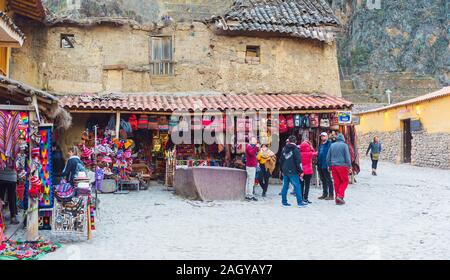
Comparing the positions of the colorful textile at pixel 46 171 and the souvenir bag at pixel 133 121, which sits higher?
the souvenir bag at pixel 133 121

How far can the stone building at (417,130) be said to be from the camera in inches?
959

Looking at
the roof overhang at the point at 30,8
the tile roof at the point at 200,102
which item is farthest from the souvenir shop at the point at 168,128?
the roof overhang at the point at 30,8

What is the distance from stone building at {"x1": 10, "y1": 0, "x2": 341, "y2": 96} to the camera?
701 inches

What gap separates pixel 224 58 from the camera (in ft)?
60.5

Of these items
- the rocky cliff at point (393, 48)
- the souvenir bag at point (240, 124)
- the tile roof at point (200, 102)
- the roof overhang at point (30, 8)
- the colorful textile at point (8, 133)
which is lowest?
the colorful textile at point (8, 133)

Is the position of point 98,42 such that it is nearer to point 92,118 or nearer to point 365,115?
point 92,118

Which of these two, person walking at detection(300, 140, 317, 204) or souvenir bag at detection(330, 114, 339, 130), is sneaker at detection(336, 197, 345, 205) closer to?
person walking at detection(300, 140, 317, 204)

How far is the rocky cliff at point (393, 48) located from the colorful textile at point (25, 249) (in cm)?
4256

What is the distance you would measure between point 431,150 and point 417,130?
153cm

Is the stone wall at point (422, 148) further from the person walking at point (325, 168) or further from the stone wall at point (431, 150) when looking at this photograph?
the person walking at point (325, 168)

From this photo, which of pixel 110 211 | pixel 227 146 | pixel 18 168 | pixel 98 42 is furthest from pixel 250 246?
pixel 98 42

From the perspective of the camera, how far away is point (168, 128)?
17.0m

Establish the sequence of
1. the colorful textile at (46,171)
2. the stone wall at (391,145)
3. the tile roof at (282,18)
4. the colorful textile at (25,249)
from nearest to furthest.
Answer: the colorful textile at (25,249)
the colorful textile at (46,171)
the tile roof at (282,18)
the stone wall at (391,145)

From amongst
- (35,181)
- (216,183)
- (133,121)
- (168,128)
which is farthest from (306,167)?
(35,181)
